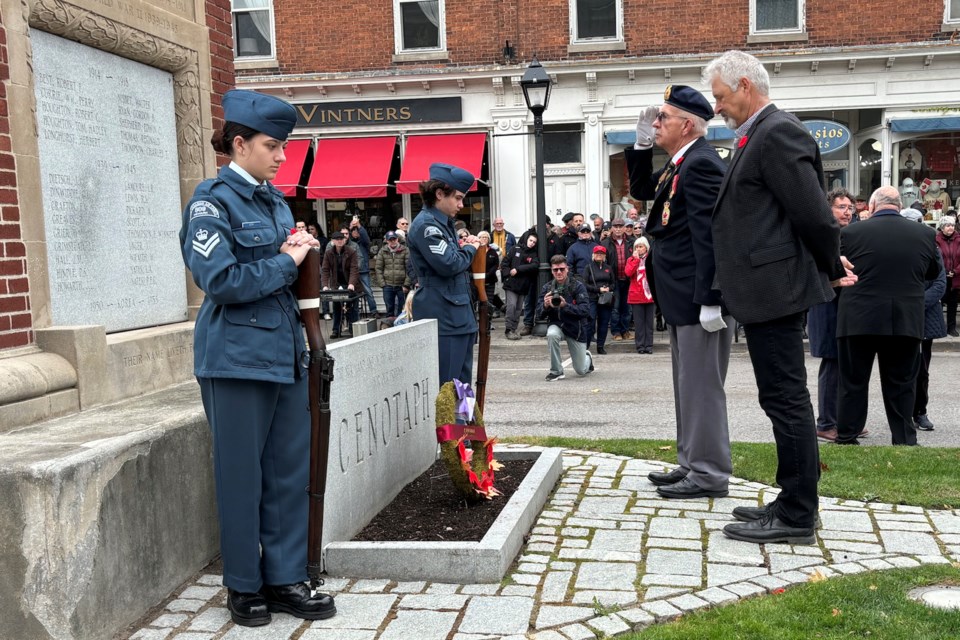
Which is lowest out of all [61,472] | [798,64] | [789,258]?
[61,472]

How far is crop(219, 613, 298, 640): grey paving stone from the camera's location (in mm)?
3637

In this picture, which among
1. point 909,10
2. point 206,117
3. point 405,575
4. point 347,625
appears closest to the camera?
point 347,625

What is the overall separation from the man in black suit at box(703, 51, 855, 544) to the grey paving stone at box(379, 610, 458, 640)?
64.0 inches

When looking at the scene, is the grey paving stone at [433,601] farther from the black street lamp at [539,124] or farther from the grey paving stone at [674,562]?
the black street lamp at [539,124]

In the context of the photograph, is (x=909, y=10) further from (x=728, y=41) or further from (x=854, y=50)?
(x=728, y=41)

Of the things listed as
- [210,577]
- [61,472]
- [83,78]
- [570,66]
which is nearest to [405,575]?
[210,577]

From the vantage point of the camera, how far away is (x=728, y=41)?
798 inches

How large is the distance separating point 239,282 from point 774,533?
2.76m

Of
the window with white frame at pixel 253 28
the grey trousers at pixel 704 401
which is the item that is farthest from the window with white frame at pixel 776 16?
the grey trousers at pixel 704 401

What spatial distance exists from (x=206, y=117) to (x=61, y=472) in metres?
3.28

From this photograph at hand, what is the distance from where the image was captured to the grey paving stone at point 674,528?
15.5 ft

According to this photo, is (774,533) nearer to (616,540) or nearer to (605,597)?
(616,540)

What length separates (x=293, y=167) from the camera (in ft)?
70.2

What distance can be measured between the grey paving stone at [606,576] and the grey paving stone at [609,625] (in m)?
0.34
